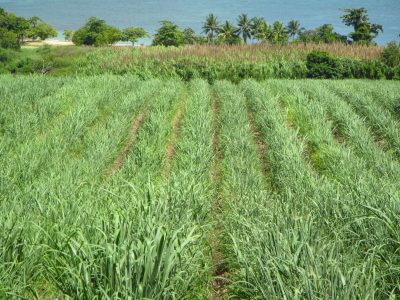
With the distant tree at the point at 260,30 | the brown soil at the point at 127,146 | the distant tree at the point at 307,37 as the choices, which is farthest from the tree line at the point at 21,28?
the brown soil at the point at 127,146

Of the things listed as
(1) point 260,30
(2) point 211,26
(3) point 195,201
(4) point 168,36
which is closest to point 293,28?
(1) point 260,30

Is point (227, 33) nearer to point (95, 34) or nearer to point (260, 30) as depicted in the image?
point (260, 30)

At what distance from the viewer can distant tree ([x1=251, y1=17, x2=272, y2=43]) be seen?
7744cm

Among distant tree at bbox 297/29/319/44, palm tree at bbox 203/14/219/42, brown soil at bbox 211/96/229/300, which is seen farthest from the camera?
palm tree at bbox 203/14/219/42

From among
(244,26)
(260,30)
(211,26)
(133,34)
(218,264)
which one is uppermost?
(211,26)

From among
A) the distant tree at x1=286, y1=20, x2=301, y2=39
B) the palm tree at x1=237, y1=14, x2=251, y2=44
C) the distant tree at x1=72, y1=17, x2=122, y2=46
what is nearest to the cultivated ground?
the palm tree at x1=237, y1=14, x2=251, y2=44

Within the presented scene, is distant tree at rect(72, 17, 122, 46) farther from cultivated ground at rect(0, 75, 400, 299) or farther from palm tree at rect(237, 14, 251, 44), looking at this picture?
cultivated ground at rect(0, 75, 400, 299)

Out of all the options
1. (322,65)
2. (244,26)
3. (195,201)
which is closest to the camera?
(195,201)

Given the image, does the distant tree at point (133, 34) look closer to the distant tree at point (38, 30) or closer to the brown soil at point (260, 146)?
the distant tree at point (38, 30)

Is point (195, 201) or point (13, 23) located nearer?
point (195, 201)

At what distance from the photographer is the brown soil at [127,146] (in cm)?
703

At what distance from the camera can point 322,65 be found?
2145 centimetres

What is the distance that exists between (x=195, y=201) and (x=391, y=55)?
21938 millimetres

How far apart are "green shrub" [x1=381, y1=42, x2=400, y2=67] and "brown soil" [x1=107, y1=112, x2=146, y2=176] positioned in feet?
55.2
